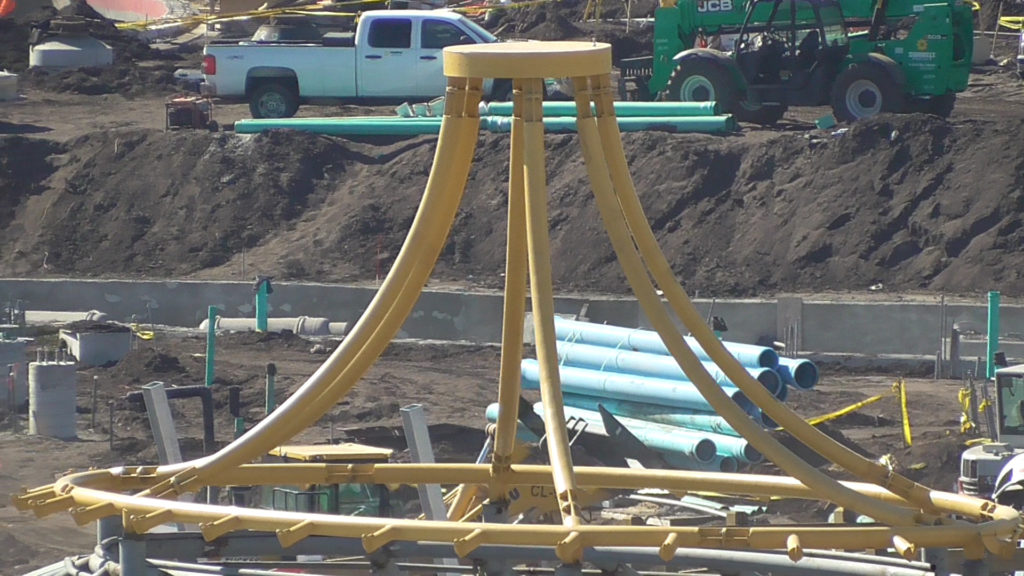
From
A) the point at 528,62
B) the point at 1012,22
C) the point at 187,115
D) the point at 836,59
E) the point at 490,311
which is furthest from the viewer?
the point at 1012,22

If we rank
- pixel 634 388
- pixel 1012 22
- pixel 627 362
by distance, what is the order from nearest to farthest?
pixel 634 388, pixel 627 362, pixel 1012 22

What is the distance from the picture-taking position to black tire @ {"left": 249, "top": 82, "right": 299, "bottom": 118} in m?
36.6

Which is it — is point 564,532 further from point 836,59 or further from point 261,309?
point 836,59

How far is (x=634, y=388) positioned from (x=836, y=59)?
13.6 m

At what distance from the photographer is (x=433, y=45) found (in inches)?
1420

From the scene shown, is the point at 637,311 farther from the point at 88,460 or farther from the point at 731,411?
the point at 731,411

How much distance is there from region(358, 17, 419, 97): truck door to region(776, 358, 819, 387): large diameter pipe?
15.5 metres

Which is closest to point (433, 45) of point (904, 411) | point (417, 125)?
point (417, 125)

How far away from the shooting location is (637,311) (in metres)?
27.5

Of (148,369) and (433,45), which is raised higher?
(433,45)

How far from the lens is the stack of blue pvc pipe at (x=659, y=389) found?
2052 centimetres

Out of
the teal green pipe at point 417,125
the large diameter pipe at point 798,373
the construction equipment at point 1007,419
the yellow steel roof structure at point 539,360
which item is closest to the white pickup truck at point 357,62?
the teal green pipe at point 417,125

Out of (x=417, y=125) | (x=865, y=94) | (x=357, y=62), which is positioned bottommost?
(x=417, y=125)

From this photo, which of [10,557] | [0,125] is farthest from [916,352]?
[0,125]
